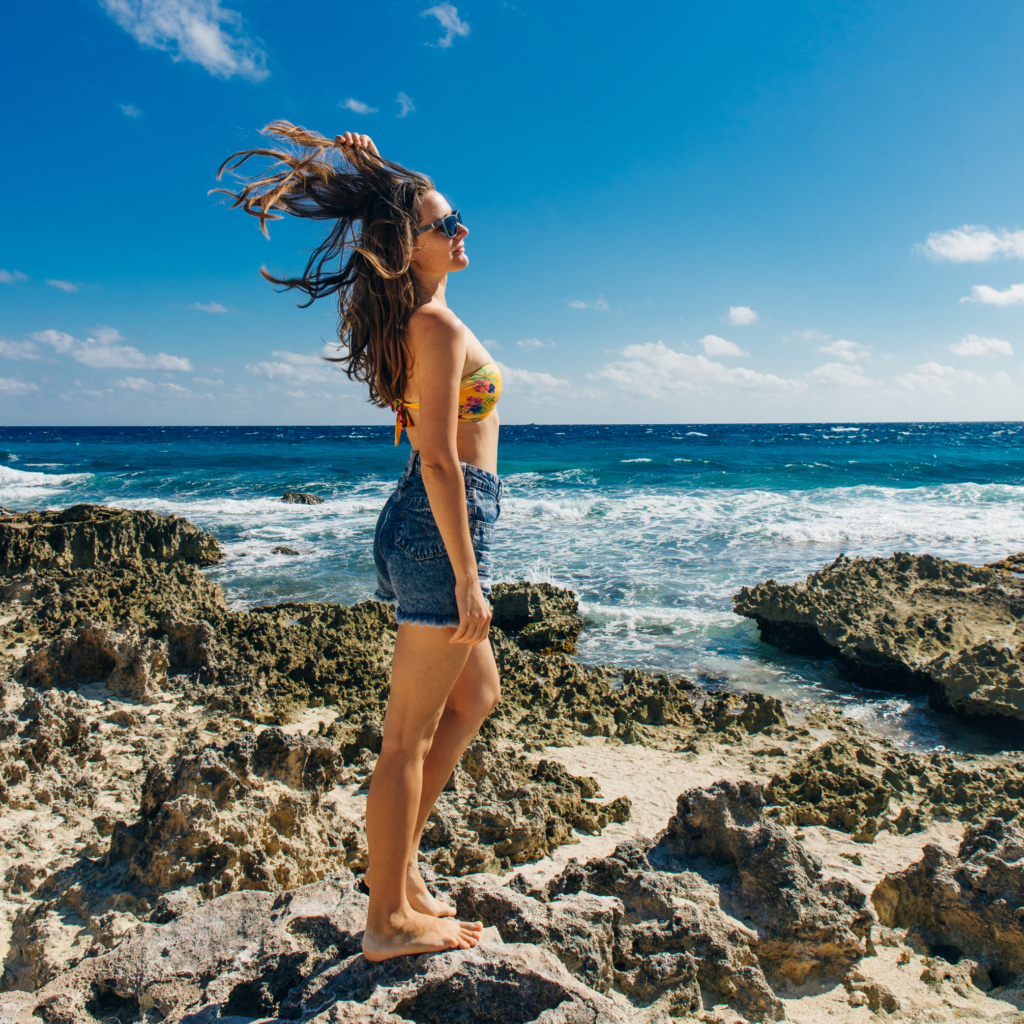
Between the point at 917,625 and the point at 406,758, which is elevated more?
the point at 406,758

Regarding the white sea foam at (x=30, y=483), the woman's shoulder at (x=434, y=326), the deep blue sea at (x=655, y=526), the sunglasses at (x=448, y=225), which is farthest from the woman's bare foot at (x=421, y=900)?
the white sea foam at (x=30, y=483)

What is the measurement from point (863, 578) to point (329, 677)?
549 centimetres

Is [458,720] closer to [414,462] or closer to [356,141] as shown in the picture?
[414,462]

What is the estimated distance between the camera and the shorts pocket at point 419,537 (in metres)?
1.72

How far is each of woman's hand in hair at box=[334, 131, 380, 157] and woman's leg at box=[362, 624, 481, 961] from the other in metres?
1.29

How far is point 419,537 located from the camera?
1728mm

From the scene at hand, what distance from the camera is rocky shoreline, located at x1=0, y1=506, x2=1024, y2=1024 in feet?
5.84

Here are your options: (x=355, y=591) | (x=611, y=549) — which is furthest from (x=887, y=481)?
(x=355, y=591)

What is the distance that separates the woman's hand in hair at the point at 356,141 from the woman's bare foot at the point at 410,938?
1.98m

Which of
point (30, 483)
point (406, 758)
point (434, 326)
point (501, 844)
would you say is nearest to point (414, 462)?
point (434, 326)

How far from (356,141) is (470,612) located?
1.31 m

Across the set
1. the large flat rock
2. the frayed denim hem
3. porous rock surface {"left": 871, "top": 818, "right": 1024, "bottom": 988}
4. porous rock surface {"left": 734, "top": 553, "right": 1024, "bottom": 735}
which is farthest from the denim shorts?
the large flat rock

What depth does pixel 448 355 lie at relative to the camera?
1.68 metres

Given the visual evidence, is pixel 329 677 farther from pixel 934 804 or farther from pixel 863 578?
pixel 863 578
